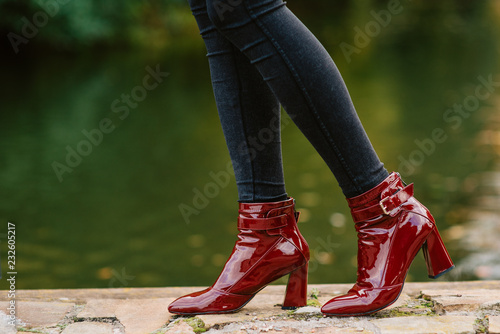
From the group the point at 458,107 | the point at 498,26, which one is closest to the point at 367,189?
the point at 458,107

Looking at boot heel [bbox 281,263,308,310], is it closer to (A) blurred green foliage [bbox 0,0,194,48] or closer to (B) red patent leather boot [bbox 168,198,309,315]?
(B) red patent leather boot [bbox 168,198,309,315]

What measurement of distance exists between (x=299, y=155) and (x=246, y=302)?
3673 mm

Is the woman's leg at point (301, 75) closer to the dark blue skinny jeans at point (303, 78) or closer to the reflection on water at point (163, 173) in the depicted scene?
the dark blue skinny jeans at point (303, 78)

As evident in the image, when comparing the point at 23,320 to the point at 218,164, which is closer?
the point at 23,320

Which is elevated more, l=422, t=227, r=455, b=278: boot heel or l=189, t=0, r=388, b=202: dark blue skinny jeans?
l=189, t=0, r=388, b=202: dark blue skinny jeans

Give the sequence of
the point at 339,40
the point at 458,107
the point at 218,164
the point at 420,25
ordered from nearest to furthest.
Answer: the point at 218,164
the point at 458,107
the point at 339,40
the point at 420,25

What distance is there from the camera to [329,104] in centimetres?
119

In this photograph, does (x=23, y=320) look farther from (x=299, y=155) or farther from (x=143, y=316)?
(x=299, y=155)

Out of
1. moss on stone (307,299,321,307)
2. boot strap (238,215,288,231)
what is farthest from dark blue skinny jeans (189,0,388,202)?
moss on stone (307,299,321,307)

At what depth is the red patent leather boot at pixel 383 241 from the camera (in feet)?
4.06

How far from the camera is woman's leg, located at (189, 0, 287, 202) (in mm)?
1313

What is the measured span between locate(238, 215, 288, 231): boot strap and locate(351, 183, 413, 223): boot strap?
0.51 feet

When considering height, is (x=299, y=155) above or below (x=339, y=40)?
below

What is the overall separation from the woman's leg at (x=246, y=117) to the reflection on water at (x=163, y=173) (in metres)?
1.63
